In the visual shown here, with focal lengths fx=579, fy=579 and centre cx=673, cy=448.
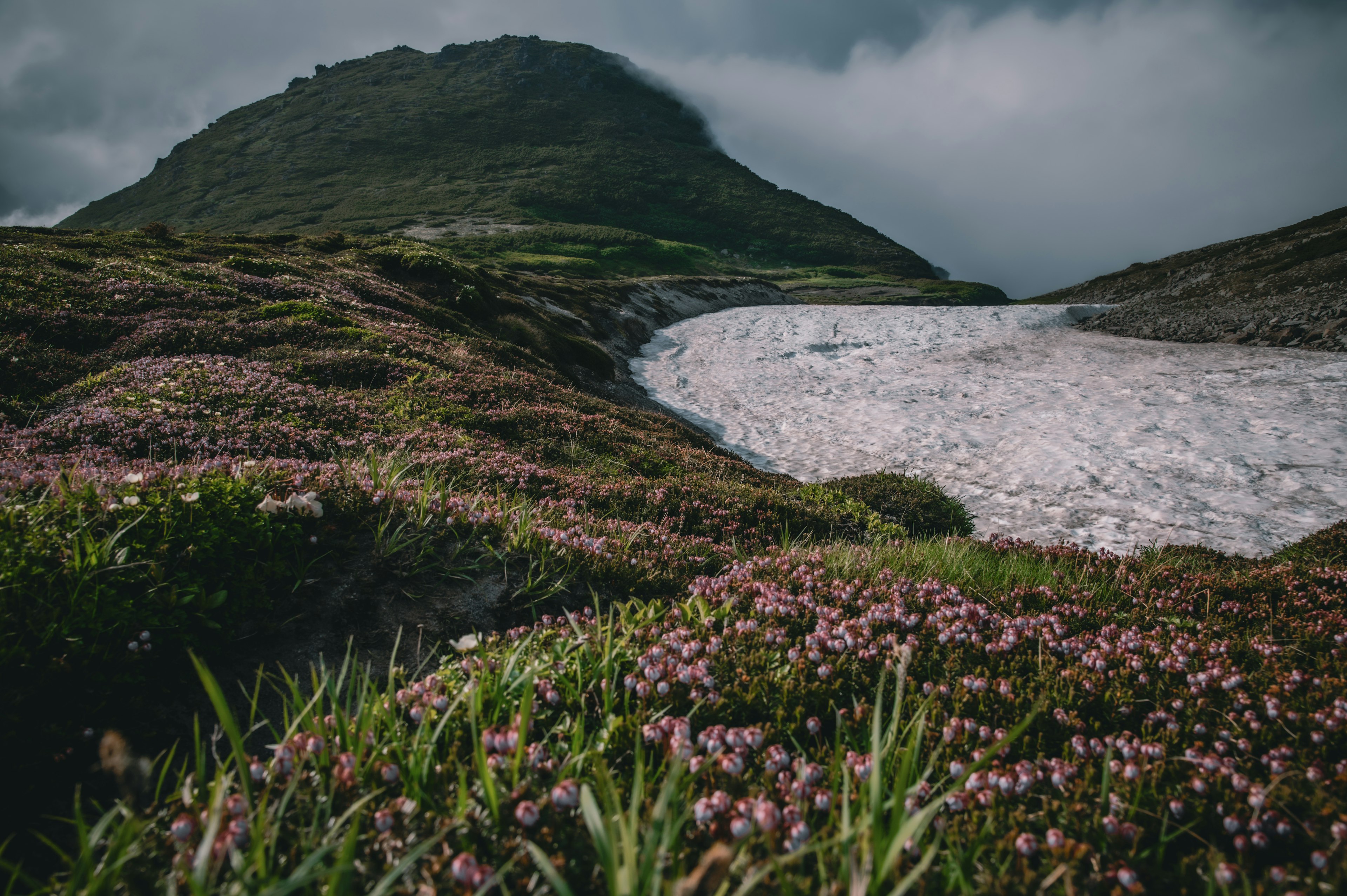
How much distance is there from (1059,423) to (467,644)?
18673 millimetres

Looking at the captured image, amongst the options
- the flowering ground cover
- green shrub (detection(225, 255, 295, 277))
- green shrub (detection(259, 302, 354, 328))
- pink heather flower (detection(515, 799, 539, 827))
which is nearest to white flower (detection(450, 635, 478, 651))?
the flowering ground cover

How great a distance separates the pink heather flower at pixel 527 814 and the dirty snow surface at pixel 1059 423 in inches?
400

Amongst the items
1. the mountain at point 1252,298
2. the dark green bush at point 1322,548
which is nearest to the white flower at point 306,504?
the dark green bush at point 1322,548

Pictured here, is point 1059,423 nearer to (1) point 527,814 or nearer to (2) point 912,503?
(2) point 912,503

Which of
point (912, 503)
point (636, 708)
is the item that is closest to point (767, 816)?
point (636, 708)

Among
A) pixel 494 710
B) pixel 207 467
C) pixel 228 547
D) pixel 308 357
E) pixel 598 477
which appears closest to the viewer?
pixel 494 710

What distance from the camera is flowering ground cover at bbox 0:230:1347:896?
190 centimetres

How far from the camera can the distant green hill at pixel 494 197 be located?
405ft

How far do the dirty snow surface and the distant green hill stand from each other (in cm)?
8196

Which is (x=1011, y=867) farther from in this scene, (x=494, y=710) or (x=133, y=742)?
(x=133, y=742)

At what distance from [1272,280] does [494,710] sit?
4104cm

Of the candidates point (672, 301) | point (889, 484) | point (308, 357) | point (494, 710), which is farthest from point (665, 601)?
point (672, 301)

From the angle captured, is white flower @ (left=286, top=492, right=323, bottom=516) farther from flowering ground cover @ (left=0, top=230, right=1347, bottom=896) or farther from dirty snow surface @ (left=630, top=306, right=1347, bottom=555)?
dirty snow surface @ (left=630, top=306, right=1347, bottom=555)

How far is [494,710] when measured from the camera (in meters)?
2.65
